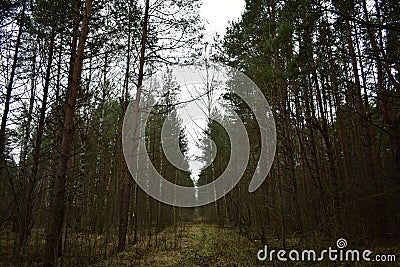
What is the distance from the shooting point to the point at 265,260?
721 cm

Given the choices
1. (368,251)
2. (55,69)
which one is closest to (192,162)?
(55,69)

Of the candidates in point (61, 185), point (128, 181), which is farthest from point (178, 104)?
point (61, 185)

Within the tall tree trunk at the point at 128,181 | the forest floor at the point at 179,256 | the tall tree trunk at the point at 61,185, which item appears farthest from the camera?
the tall tree trunk at the point at 128,181

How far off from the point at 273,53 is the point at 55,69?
6.37 m

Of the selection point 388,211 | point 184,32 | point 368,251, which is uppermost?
point 184,32

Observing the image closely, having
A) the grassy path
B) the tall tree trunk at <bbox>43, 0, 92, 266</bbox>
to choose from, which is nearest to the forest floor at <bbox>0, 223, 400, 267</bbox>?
the grassy path

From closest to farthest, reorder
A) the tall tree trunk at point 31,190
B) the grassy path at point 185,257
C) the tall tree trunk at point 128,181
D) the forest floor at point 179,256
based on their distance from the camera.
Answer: the tall tree trunk at point 31,190 → the forest floor at point 179,256 → the grassy path at point 185,257 → the tall tree trunk at point 128,181

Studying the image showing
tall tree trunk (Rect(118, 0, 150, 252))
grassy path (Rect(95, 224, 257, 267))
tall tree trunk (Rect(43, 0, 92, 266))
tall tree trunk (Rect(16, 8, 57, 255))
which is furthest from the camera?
tall tree trunk (Rect(118, 0, 150, 252))

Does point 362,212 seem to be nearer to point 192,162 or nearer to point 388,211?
point 388,211

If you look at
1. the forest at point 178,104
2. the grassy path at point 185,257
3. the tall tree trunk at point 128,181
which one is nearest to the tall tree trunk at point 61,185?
the forest at point 178,104

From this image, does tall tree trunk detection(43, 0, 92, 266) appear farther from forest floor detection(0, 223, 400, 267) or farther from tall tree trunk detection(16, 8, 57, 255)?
forest floor detection(0, 223, 400, 267)

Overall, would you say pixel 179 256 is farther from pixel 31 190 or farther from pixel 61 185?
pixel 31 190

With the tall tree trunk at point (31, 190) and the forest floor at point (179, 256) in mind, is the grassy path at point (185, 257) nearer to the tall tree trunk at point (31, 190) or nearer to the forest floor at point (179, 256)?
the forest floor at point (179, 256)

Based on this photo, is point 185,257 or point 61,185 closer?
point 61,185
